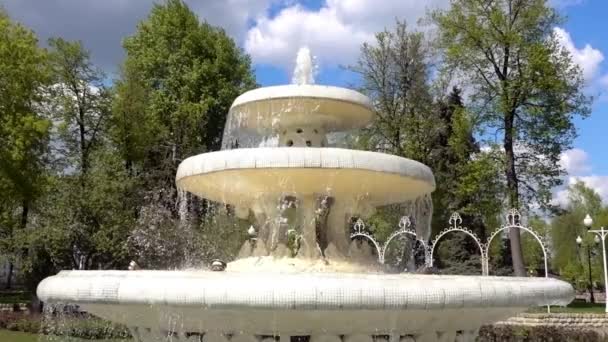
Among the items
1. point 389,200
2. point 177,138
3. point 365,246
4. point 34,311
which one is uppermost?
point 177,138

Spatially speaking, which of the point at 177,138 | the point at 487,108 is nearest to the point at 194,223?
the point at 177,138

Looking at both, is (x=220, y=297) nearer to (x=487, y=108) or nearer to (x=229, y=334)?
(x=229, y=334)

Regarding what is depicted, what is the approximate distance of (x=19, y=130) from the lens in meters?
25.5

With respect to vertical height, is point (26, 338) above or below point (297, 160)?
below

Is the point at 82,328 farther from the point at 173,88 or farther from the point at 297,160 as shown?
the point at 173,88

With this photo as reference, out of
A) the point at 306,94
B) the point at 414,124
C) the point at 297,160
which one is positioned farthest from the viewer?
the point at 414,124

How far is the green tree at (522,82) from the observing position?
27.6m

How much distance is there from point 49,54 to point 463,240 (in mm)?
21151

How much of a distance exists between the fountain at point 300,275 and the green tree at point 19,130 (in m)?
16.5

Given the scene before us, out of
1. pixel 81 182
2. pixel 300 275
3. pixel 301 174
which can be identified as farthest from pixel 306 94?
pixel 81 182

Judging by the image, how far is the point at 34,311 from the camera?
2327 centimetres

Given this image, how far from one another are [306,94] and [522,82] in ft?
66.3

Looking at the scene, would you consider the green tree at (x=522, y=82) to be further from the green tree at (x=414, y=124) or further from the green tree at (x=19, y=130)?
the green tree at (x=19, y=130)

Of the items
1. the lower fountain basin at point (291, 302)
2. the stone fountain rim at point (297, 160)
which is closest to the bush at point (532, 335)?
the stone fountain rim at point (297, 160)
